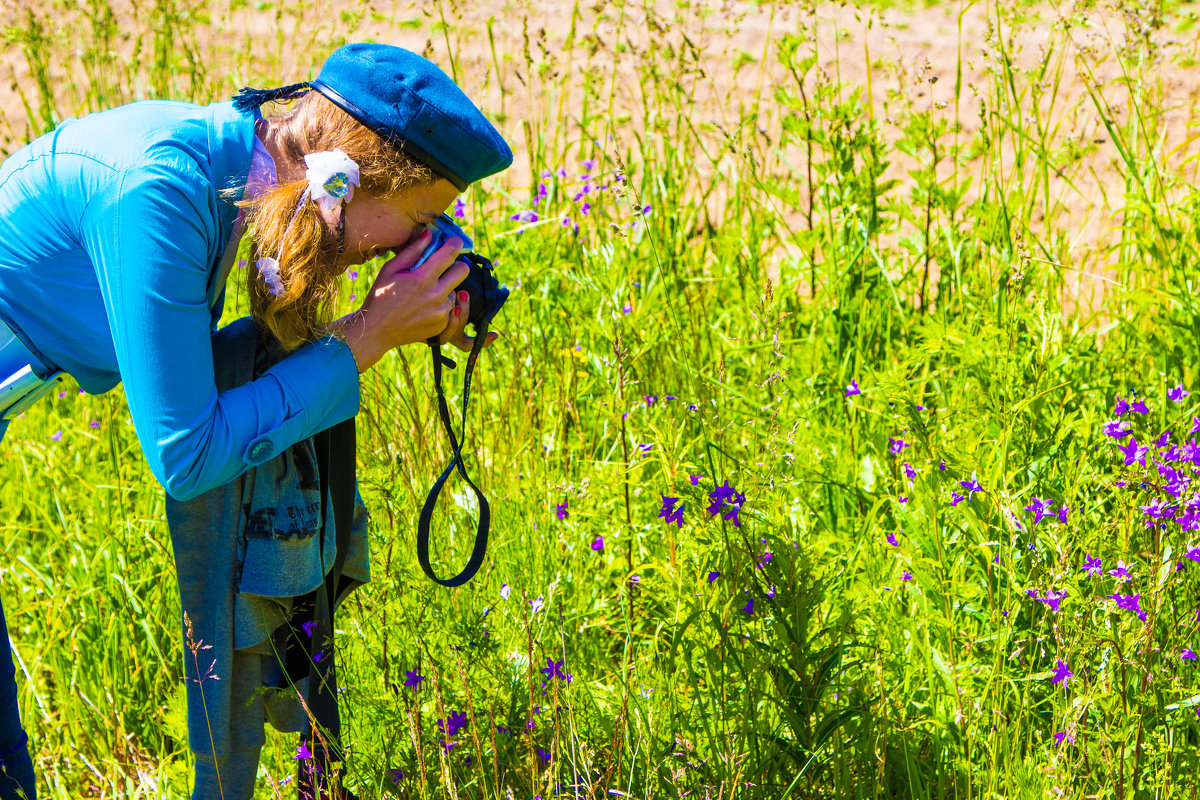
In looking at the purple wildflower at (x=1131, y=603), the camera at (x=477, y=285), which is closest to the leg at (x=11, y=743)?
the camera at (x=477, y=285)

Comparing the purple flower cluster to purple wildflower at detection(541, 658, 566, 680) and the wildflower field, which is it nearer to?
the wildflower field

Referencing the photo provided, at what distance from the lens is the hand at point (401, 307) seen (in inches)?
55.9

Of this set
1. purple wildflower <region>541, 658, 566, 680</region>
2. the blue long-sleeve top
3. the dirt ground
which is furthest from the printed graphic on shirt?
the dirt ground

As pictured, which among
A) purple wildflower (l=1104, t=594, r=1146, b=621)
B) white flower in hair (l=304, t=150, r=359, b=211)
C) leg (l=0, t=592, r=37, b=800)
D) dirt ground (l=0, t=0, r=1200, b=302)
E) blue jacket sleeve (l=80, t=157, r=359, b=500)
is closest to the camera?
blue jacket sleeve (l=80, t=157, r=359, b=500)

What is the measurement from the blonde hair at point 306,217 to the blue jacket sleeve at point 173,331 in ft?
0.24

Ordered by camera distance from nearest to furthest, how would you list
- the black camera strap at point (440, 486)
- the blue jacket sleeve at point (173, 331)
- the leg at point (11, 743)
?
the blue jacket sleeve at point (173, 331) < the black camera strap at point (440, 486) < the leg at point (11, 743)

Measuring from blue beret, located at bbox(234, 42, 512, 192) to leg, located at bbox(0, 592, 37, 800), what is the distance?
1.05 m

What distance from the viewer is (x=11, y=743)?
1.75 m

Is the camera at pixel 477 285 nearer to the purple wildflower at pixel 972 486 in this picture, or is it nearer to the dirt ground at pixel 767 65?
the purple wildflower at pixel 972 486

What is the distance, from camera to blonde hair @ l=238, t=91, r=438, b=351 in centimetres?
135

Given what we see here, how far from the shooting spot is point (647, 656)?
6.62 feet

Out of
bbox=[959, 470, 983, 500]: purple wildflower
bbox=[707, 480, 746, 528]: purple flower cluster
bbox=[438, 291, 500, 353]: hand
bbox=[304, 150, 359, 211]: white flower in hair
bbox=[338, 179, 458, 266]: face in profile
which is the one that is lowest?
bbox=[959, 470, 983, 500]: purple wildflower

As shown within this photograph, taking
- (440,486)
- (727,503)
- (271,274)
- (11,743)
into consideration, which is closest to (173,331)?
(271,274)

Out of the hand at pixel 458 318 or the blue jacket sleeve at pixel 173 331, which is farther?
the hand at pixel 458 318
